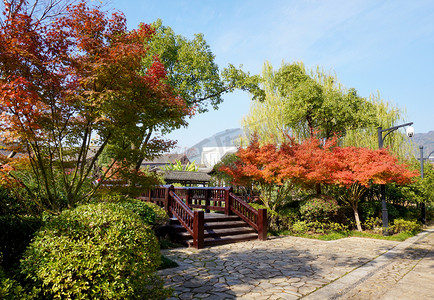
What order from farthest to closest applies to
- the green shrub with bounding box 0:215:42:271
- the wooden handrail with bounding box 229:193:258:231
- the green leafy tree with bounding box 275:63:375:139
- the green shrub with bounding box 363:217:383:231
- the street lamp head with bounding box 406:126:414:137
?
the green leafy tree with bounding box 275:63:375:139 < the street lamp head with bounding box 406:126:414:137 < the green shrub with bounding box 363:217:383:231 < the wooden handrail with bounding box 229:193:258:231 < the green shrub with bounding box 0:215:42:271

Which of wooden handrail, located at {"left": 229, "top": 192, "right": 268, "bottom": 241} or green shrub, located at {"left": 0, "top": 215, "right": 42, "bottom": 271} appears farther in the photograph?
wooden handrail, located at {"left": 229, "top": 192, "right": 268, "bottom": 241}

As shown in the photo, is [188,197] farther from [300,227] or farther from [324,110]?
[324,110]

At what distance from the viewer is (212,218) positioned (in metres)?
10.7

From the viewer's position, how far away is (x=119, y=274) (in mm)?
3541

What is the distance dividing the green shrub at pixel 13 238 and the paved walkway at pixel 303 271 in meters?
2.42

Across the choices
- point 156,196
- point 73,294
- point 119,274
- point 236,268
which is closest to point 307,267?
point 236,268

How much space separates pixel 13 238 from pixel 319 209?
9972 mm

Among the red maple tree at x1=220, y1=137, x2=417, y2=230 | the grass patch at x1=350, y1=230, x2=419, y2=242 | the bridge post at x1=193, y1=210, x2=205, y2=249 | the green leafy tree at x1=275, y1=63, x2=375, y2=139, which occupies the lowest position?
the grass patch at x1=350, y1=230, x2=419, y2=242

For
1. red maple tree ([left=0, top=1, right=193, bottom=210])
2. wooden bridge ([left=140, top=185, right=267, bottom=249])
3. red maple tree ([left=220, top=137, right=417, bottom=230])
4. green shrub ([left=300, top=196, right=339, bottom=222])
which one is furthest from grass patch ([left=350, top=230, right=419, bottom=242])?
red maple tree ([left=0, top=1, right=193, bottom=210])

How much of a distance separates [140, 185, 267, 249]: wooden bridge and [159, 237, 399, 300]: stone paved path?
476mm

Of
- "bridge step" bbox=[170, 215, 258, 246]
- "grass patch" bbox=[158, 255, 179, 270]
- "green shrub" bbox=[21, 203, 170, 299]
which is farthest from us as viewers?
"bridge step" bbox=[170, 215, 258, 246]

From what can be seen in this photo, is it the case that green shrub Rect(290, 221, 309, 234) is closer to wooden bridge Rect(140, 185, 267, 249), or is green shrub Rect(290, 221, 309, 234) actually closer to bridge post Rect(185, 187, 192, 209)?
wooden bridge Rect(140, 185, 267, 249)

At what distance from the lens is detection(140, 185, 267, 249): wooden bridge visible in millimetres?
8852

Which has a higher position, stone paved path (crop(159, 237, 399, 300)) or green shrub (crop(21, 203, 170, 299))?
green shrub (crop(21, 203, 170, 299))
